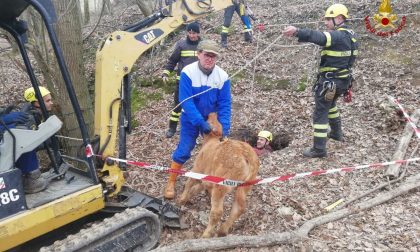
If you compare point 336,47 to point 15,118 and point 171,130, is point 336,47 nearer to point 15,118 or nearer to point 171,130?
point 171,130

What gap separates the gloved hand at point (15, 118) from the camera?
13.3 ft

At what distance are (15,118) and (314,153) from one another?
15.5ft

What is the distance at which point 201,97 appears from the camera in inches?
226

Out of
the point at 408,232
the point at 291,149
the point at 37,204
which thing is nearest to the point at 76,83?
the point at 37,204

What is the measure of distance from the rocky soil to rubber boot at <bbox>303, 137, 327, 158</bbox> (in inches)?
5.6

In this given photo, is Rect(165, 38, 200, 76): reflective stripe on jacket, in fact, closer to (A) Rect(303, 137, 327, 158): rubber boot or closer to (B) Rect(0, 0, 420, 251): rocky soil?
(B) Rect(0, 0, 420, 251): rocky soil

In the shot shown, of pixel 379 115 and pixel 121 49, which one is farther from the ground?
pixel 121 49

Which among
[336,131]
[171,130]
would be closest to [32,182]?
[171,130]

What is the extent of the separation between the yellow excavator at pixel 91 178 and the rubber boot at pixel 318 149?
2.91 metres

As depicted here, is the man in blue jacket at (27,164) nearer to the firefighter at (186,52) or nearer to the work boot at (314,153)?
the firefighter at (186,52)

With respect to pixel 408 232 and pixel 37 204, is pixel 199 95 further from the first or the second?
pixel 408 232

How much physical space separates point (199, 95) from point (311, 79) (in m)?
5.13

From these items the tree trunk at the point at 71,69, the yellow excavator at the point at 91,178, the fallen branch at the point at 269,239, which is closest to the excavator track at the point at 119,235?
the yellow excavator at the point at 91,178

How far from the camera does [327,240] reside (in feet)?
15.2
